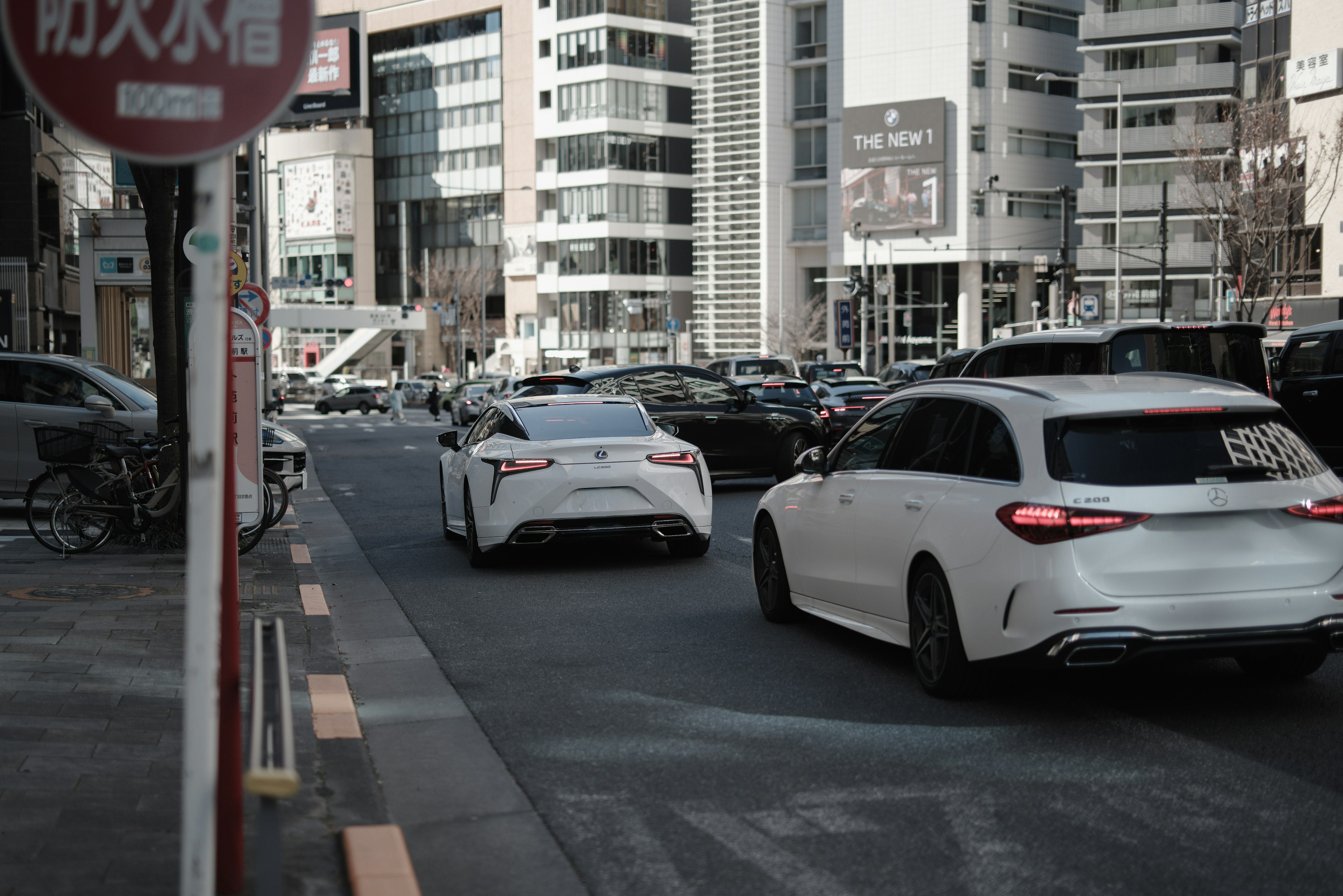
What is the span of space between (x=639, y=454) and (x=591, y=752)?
5.79m

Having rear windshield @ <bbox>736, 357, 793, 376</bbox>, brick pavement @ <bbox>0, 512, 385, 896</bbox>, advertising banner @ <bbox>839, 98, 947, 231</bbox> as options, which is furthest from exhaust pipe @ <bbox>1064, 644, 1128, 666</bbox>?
advertising banner @ <bbox>839, 98, 947, 231</bbox>

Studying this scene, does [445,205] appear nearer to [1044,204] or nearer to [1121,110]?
[1044,204]

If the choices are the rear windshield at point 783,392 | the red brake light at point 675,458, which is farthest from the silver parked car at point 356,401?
the red brake light at point 675,458

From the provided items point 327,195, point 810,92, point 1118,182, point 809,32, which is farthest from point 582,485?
point 327,195

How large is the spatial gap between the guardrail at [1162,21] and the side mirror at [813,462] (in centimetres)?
7050

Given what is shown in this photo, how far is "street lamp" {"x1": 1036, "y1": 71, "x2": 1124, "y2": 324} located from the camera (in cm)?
6450

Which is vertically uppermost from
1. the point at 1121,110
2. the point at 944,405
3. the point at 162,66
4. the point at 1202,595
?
the point at 1121,110

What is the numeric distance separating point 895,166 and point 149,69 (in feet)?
270

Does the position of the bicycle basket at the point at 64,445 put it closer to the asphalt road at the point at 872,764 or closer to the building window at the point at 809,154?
the asphalt road at the point at 872,764

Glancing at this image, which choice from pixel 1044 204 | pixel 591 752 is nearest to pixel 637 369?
pixel 591 752

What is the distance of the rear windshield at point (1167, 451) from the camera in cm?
638

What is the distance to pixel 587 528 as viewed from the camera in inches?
462

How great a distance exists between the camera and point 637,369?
18875 mm

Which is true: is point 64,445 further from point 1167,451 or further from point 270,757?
point 270,757
